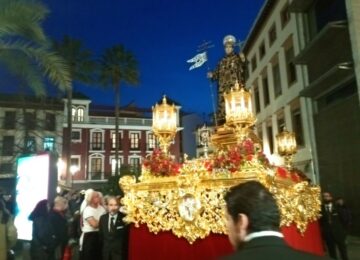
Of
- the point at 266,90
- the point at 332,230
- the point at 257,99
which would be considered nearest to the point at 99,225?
the point at 332,230

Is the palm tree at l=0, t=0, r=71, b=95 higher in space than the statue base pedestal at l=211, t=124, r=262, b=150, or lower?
higher

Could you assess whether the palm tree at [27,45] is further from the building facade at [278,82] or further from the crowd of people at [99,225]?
the building facade at [278,82]

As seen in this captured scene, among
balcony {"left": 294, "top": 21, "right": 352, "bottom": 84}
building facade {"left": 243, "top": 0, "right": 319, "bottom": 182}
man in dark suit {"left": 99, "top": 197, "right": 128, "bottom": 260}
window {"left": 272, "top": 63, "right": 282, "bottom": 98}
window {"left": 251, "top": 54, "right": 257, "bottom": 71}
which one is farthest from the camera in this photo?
window {"left": 251, "top": 54, "right": 257, "bottom": 71}

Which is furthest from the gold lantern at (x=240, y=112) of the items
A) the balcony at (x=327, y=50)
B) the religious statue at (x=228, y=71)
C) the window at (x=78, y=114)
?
the window at (x=78, y=114)

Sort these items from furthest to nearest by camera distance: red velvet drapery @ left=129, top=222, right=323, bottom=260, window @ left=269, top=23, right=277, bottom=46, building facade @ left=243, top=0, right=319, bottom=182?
1. window @ left=269, top=23, right=277, bottom=46
2. building facade @ left=243, top=0, right=319, bottom=182
3. red velvet drapery @ left=129, top=222, right=323, bottom=260

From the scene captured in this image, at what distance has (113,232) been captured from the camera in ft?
22.2

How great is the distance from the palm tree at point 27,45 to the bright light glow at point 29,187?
2.09 meters

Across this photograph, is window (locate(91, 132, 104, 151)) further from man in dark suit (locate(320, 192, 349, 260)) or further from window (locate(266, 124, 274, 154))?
man in dark suit (locate(320, 192, 349, 260))

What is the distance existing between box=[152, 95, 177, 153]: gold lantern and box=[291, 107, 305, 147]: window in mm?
12592

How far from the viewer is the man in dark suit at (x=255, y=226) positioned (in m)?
1.59

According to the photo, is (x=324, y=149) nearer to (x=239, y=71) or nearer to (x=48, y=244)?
(x=239, y=71)

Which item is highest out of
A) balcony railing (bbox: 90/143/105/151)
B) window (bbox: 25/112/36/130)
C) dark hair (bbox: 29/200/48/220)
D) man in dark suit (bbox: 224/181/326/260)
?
balcony railing (bbox: 90/143/105/151)

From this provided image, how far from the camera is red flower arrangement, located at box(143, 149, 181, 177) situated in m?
6.97

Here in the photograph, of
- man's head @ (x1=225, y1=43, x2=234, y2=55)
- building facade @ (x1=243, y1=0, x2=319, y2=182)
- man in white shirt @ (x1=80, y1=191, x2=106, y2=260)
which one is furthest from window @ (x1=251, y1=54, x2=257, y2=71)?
man in white shirt @ (x1=80, y1=191, x2=106, y2=260)
